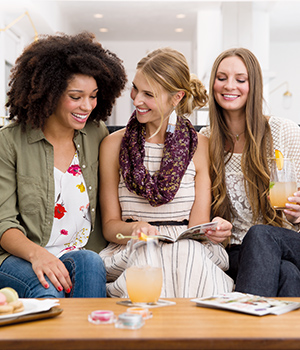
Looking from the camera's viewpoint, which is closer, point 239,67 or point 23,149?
point 23,149

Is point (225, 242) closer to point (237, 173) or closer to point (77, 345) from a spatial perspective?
point (237, 173)

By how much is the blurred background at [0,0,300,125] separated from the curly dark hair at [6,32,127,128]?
3.66 meters

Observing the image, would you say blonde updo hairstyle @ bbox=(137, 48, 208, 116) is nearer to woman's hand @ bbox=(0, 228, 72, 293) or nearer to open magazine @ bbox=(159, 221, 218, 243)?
open magazine @ bbox=(159, 221, 218, 243)

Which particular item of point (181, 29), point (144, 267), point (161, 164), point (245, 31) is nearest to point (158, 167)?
point (161, 164)

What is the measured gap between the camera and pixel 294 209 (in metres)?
1.75

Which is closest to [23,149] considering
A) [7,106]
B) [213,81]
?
[7,106]

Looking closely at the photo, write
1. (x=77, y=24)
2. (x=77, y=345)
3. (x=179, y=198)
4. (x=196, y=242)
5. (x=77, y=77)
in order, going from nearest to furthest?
(x=77, y=345) < (x=196, y=242) < (x=77, y=77) < (x=179, y=198) < (x=77, y=24)

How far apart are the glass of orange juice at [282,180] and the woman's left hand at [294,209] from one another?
0.06ft

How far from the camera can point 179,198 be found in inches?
82.0

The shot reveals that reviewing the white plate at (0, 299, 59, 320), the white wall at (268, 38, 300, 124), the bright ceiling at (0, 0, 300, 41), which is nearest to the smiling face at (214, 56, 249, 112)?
the white plate at (0, 299, 59, 320)

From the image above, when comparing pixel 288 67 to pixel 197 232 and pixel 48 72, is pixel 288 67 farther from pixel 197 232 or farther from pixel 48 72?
pixel 197 232

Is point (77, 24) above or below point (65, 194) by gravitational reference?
above

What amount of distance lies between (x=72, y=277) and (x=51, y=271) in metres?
0.10

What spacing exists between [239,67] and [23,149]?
3.22 feet
